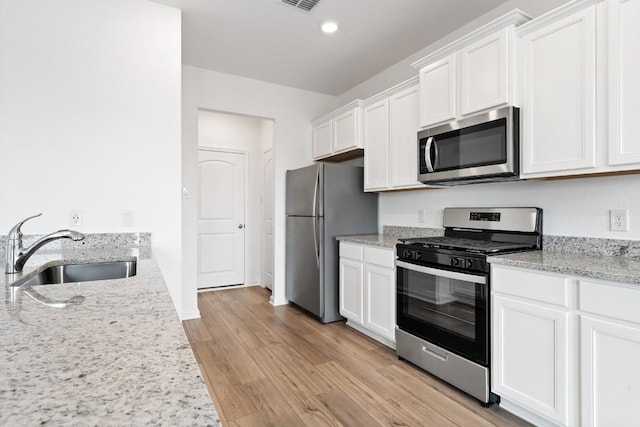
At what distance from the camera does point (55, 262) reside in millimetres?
1706

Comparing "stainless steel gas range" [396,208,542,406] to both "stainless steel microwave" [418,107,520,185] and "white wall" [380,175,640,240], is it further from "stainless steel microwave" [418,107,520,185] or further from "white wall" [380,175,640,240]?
"stainless steel microwave" [418,107,520,185]

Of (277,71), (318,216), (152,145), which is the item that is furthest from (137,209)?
(277,71)

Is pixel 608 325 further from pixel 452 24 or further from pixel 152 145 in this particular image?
pixel 152 145

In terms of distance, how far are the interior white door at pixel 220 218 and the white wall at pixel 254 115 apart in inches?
47.3

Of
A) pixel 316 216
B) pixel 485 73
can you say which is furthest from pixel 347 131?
pixel 485 73

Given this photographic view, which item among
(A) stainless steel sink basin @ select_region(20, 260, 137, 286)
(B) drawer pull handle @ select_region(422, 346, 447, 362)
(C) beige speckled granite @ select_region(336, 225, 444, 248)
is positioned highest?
(C) beige speckled granite @ select_region(336, 225, 444, 248)

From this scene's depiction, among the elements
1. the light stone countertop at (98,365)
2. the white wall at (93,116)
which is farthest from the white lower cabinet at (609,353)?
the white wall at (93,116)

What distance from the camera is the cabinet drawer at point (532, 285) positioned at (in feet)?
5.24

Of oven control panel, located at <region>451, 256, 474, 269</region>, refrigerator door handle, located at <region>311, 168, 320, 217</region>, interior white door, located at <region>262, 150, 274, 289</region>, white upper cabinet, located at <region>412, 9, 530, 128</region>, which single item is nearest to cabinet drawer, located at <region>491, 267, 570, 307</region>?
oven control panel, located at <region>451, 256, 474, 269</region>

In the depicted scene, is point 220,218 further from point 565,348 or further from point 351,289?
point 565,348

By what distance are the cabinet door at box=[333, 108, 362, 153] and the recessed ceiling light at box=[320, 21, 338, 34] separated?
0.82m

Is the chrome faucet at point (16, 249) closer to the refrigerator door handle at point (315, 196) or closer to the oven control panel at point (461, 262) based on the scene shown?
the oven control panel at point (461, 262)

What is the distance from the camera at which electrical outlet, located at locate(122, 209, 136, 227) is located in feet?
7.43

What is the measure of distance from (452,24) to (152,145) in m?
2.48
